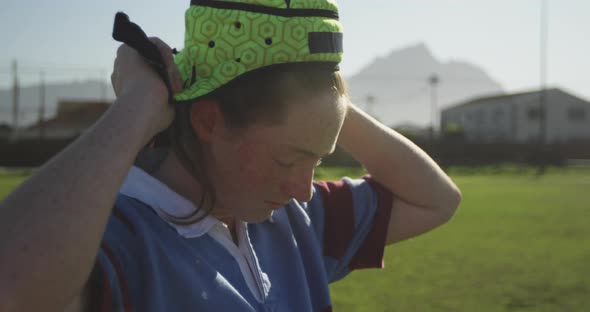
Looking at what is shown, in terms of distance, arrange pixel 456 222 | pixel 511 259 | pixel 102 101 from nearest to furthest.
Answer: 1. pixel 511 259
2. pixel 456 222
3. pixel 102 101

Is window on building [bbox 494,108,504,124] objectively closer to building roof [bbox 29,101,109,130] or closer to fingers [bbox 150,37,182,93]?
building roof [bbox 29,101,109,130]

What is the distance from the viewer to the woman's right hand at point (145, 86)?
137 centimetres

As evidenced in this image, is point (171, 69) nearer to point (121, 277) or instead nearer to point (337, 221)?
point (121, 277)

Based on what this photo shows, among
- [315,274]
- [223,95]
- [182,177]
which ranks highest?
[223,95]

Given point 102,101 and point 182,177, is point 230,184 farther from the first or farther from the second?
point 102,101

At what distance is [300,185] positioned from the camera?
1562 mm

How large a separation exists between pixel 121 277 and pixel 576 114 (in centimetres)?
6402

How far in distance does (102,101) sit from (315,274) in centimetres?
6082

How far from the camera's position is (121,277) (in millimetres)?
1292

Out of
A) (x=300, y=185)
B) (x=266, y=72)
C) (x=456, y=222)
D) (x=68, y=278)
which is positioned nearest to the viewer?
(x=68, y=278)

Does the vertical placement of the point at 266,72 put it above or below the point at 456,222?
above

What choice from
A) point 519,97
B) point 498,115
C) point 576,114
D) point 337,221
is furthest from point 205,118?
point 498,115

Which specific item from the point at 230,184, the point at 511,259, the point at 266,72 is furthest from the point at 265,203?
the point at 511,259

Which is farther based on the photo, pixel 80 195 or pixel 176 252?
pixel 176 252
